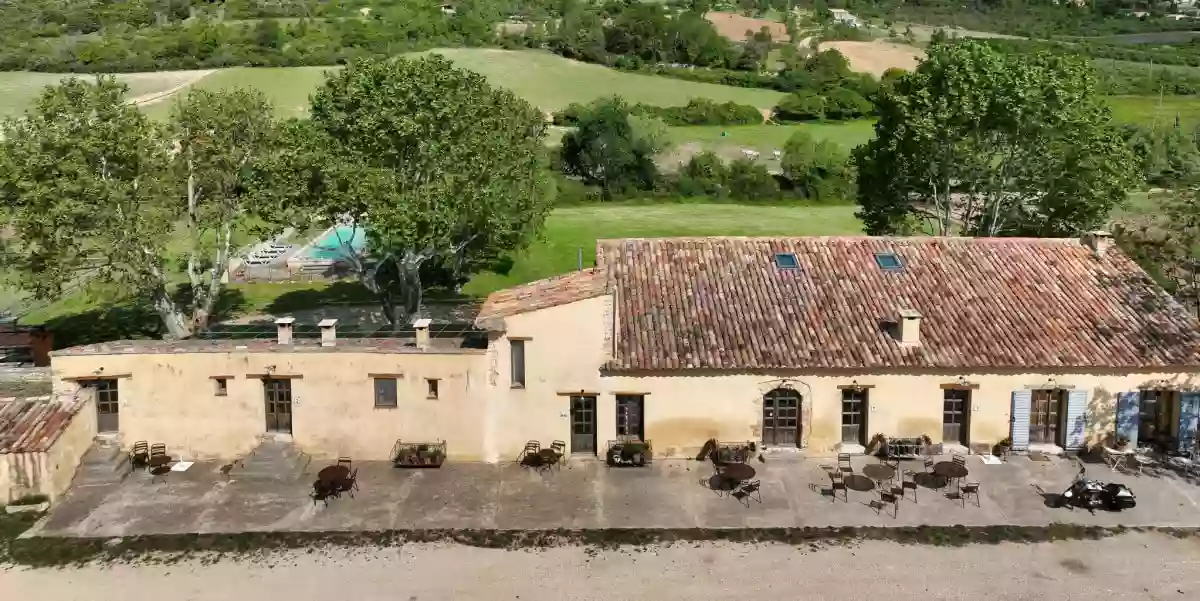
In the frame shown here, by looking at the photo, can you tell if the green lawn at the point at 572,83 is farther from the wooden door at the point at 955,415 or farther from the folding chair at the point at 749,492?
the folding chair at the point at 749,492

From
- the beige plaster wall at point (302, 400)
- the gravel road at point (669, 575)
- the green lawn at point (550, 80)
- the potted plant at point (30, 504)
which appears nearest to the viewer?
the gravel road at point (669, 575)

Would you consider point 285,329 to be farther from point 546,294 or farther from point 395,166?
point 395,166

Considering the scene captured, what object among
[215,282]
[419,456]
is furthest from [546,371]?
[215,282]

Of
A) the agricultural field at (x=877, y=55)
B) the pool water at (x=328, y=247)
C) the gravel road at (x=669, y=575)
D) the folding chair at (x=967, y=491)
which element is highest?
the agricultural field at (x=877, y=55)

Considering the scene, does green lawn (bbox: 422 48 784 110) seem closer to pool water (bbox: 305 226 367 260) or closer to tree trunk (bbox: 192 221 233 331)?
pool water (bbox: 305 226 367 260)

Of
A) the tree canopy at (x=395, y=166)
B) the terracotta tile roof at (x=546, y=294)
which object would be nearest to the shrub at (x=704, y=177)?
the tree canopy at (x=395, y=166)

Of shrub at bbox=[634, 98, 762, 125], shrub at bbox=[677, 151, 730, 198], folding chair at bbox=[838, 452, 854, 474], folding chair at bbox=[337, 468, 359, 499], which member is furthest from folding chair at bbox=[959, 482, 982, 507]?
shrub at bbox=[634, 98, 762, 125]
